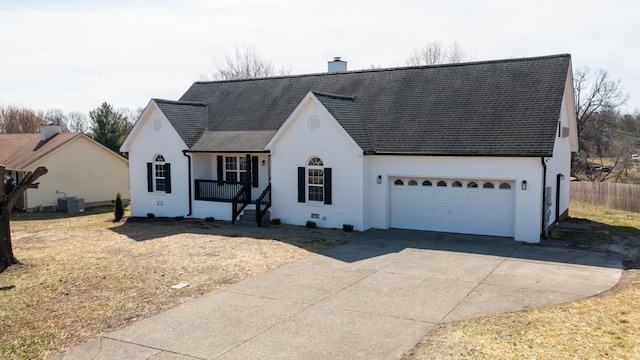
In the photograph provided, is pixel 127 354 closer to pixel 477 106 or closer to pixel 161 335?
pixel 161 335

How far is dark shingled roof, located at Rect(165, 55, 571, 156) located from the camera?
57.1 ft

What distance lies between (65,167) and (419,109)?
21282 mm

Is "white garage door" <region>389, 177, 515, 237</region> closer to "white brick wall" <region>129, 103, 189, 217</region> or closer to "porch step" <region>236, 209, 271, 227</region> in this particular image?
"porch step" <region>236, 209, 271, 227</region>

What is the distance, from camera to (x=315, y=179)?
19984 millimetres

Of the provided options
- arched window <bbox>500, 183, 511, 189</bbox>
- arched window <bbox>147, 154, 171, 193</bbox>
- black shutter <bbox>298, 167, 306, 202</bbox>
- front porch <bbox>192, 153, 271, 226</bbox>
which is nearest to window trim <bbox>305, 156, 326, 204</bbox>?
black shutter <bbox>298, 167, 306, 202</bbox>

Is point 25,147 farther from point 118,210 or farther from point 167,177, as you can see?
point 167,177

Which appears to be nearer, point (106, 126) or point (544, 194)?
point (544, 194)

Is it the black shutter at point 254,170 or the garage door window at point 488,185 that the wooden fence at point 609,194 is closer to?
the garage door window at point 488,185

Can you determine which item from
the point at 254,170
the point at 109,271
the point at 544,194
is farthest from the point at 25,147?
the point at 544,194

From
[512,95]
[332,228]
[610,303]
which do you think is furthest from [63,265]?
[512,95]

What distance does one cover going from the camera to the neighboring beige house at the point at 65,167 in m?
28.4

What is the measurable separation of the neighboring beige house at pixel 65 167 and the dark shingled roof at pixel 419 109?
31.1ft

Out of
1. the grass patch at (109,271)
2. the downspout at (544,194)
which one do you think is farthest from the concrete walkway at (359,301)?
the downspout at (544,194)

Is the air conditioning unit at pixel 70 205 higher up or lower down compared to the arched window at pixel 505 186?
lower down
